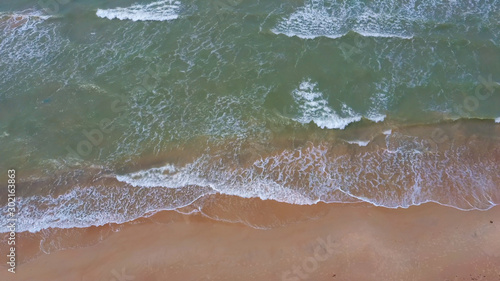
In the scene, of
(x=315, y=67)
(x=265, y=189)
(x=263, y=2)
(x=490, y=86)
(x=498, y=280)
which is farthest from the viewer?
(x=263, y=2)

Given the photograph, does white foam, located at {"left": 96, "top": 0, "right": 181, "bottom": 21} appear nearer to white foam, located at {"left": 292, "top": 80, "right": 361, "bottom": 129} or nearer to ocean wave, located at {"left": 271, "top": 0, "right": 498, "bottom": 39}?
ocean wave, located at {"left": 271, "top": 0, "right": 498, "bottom": 39}

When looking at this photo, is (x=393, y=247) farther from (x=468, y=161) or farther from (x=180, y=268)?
(x=180, y=268)

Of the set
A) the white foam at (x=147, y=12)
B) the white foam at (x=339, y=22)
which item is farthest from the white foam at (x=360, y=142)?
the white foam at (x=147, y=12)

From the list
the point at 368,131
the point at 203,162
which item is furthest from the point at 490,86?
the point at 203,162

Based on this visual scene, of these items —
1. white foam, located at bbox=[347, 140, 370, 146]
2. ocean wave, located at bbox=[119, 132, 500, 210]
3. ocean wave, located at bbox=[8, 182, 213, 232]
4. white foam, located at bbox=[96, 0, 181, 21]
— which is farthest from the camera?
white foam, located at bbox=[96, 0, 181, 21]

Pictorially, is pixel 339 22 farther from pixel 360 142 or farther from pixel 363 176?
pixel 363 176

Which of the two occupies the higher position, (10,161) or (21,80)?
(21,80)

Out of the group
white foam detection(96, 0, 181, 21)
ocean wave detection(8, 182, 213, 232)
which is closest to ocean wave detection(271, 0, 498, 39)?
white foam detection(96, 0, 181, 21)
